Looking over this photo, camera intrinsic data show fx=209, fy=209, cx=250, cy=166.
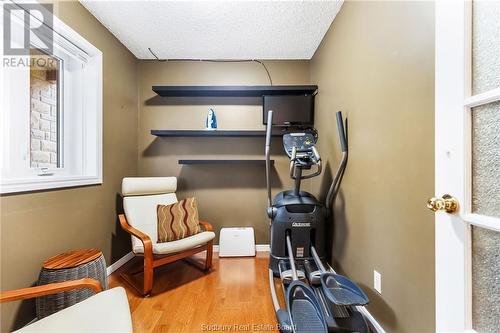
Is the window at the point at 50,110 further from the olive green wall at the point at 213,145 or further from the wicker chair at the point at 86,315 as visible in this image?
the olive green wall at the point at 213,145

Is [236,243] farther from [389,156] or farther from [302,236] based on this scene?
[389,156]

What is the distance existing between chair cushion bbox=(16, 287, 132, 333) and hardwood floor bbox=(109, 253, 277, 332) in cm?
60

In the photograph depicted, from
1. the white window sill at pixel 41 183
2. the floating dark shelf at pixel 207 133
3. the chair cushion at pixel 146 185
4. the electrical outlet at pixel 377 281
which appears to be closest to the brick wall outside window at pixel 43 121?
the white window sill at pixel 41 183

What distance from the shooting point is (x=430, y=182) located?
3.17 ft

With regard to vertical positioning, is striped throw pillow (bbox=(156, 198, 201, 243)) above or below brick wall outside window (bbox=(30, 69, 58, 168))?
below

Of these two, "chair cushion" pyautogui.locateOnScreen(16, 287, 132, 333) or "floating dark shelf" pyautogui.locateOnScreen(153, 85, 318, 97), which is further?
"floating dark shelf" pyautogui.locateOnScreen(153, 85, 318, 97)

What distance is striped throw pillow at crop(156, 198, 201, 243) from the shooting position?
206 cm

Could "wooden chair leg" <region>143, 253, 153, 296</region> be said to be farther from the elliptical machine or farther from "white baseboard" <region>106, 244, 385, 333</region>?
the elliptical machine

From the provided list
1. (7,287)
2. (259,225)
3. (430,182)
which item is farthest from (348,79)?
(7,287)

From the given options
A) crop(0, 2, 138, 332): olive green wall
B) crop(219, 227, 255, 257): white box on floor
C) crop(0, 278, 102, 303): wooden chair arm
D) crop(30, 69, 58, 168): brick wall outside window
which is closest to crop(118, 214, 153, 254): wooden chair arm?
crop(0, 2, 138, 332): olive green wall

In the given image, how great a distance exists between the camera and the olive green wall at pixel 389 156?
1002 mm

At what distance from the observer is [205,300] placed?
173cm

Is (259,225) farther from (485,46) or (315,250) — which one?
(485,46)

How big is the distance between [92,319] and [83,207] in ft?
3.92
